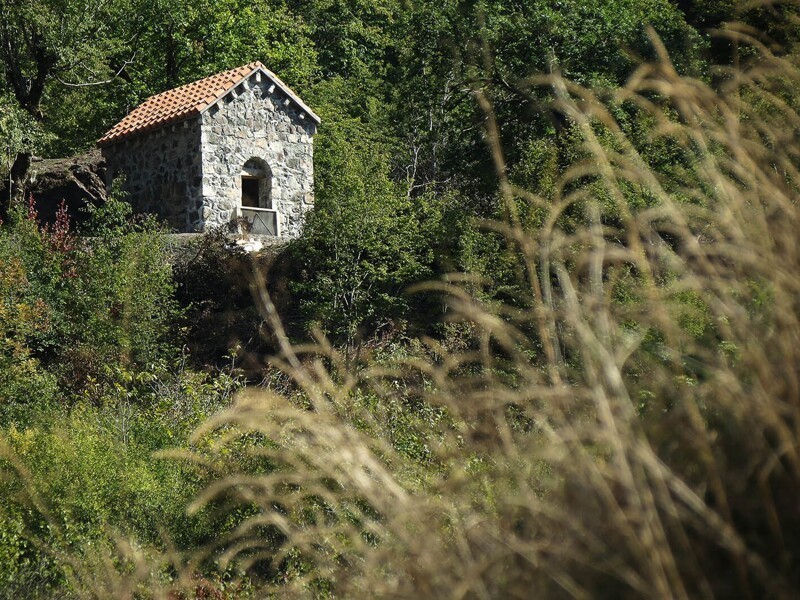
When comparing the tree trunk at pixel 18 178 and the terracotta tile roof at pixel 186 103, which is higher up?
the terracotta tile roof at pixel 186 103

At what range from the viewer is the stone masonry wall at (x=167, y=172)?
20.4m

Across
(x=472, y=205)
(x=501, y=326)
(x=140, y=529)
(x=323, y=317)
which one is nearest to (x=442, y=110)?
(x=472, y=205)

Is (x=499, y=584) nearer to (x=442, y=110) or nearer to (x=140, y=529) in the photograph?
(x=140, y=529)

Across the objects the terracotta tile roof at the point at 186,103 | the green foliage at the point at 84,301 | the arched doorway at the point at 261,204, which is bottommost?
the green foliage at the point at 84,301

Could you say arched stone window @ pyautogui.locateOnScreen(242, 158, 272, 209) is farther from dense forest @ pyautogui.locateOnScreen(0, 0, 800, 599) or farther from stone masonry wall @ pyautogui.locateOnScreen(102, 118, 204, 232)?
dense forest @ pyautogui.locateOnScreen(0, 0, 800, 599)

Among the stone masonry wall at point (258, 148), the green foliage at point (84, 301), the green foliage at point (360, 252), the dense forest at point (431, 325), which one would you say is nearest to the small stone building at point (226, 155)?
the stone masonry wall at point (258, 148)

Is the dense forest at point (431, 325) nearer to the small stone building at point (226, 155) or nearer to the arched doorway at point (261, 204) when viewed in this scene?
the small stone building at point (226, 155)

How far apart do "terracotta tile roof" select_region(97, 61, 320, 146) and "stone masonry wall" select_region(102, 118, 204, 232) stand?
20 cm

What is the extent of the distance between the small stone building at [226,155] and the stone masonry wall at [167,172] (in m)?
0.02

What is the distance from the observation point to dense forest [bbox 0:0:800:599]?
2.07m

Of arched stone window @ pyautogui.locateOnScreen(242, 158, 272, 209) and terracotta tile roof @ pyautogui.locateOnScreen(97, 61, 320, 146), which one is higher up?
terracotta tile roof @ pyautogui.locateOnScreen(97, 61, 320, 146)

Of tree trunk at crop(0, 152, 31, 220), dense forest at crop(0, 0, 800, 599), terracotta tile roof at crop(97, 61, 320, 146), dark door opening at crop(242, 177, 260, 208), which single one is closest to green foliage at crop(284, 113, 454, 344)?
dense forest at crop(0, 0, 800, 599)

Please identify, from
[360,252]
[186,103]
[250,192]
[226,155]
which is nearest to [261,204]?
[250,192]

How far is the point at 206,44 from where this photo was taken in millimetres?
27484
